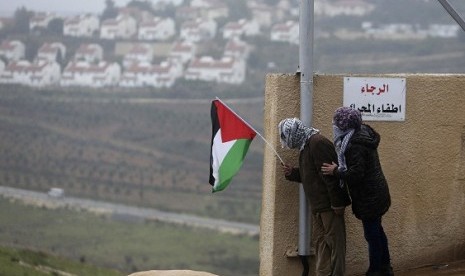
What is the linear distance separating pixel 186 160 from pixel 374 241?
79385 mm

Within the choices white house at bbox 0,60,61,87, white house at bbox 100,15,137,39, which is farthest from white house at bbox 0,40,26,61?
white house at bbox 100,15,137,39

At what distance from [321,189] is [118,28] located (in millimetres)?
104215

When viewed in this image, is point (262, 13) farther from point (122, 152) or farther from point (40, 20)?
point (122, 152)

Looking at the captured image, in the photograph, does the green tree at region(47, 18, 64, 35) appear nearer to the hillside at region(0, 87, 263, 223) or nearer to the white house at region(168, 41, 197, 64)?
the hillside at region(0, 87, 263, 223)

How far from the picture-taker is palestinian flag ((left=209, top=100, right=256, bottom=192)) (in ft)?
21.8

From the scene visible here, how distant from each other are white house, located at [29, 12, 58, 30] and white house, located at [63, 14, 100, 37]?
2.17 m

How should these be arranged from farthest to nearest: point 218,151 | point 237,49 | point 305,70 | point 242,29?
point 242,29 < point 237,49 < point 218,151 < point 305,70

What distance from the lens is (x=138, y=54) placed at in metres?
105

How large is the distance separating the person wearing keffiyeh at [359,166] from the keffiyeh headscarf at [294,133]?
0.21 m

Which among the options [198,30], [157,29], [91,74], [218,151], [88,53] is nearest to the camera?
[218,151]

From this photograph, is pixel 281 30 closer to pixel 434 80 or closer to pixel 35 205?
pixel 35 205

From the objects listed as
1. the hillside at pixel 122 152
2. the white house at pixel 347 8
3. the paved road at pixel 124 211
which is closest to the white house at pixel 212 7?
the white house at pixel 347 8

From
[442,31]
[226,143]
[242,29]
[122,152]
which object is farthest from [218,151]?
[242,29]

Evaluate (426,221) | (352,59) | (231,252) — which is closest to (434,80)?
(426,221)
